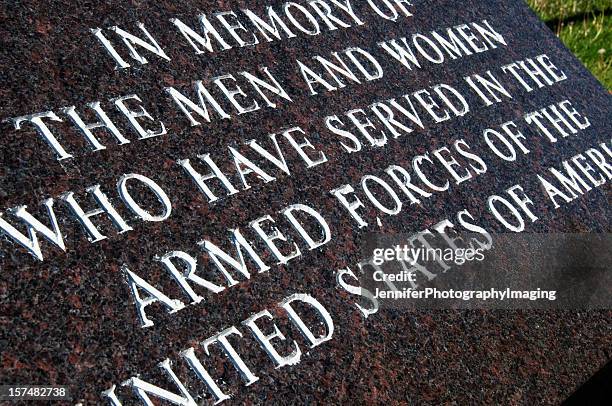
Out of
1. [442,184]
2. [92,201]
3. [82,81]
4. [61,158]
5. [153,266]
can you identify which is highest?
[82,81]

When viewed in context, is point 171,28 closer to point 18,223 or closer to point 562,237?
point 18,223

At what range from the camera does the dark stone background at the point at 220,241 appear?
218 cm

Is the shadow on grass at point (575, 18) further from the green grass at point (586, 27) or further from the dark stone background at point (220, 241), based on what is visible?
the dark stone background at point (220, 241)

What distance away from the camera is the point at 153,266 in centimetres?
239

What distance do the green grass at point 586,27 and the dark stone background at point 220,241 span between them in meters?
3.16

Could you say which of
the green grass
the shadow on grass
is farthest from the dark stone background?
the shadow on grass

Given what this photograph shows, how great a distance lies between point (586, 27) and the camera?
6.89 meters

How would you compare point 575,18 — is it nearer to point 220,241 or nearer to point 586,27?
point 586,27

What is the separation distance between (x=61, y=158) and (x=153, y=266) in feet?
1.52

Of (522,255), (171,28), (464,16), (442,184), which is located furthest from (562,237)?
(171,28)

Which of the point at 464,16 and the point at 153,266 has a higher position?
the point at 464,16

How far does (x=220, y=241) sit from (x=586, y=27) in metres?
5.46

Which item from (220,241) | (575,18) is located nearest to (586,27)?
(575,18)

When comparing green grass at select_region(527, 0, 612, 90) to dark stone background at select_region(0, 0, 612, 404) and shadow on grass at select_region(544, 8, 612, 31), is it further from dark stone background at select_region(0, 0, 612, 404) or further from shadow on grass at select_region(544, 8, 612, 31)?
dark stone background at select_region(0, 0, 612, 404)
